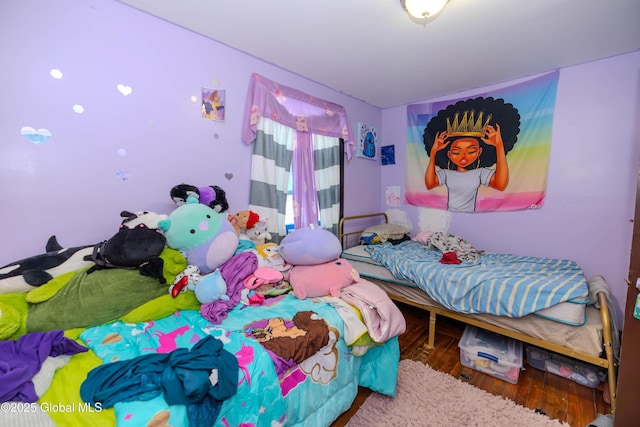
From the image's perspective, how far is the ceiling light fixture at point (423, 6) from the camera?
59.9 inches

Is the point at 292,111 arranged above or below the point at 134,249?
above

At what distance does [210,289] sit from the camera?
64.0 inches

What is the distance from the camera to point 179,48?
1.91 metres

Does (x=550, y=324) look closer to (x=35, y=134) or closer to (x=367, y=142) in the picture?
(x=367, y=142)

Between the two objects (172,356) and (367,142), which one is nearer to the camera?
(172,356)

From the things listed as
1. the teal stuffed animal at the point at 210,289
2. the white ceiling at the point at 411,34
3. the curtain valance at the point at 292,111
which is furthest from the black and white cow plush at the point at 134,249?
the white ceiling at the point at 411,34

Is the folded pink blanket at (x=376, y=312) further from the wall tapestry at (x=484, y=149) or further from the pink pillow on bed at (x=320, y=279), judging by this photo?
the wall tapestry at (x=484, y=149)

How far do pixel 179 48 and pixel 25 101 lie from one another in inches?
37.4

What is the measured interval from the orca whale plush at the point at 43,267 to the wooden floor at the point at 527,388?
70.4 inches

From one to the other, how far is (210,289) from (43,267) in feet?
2.77

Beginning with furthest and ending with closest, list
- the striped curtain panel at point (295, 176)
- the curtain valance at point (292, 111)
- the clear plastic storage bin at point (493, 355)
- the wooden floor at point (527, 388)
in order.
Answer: the striped curtain panel at point (295, 176) < the curtain valance at point (292, 111) < the clear plastic storage bin at point (493, 355) < the wooden floor at point (527, 388)

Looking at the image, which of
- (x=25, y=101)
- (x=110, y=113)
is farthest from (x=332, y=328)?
(x=25, y=101)

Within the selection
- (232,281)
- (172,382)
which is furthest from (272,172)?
(172,382)

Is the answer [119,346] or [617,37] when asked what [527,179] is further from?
[119,346]
